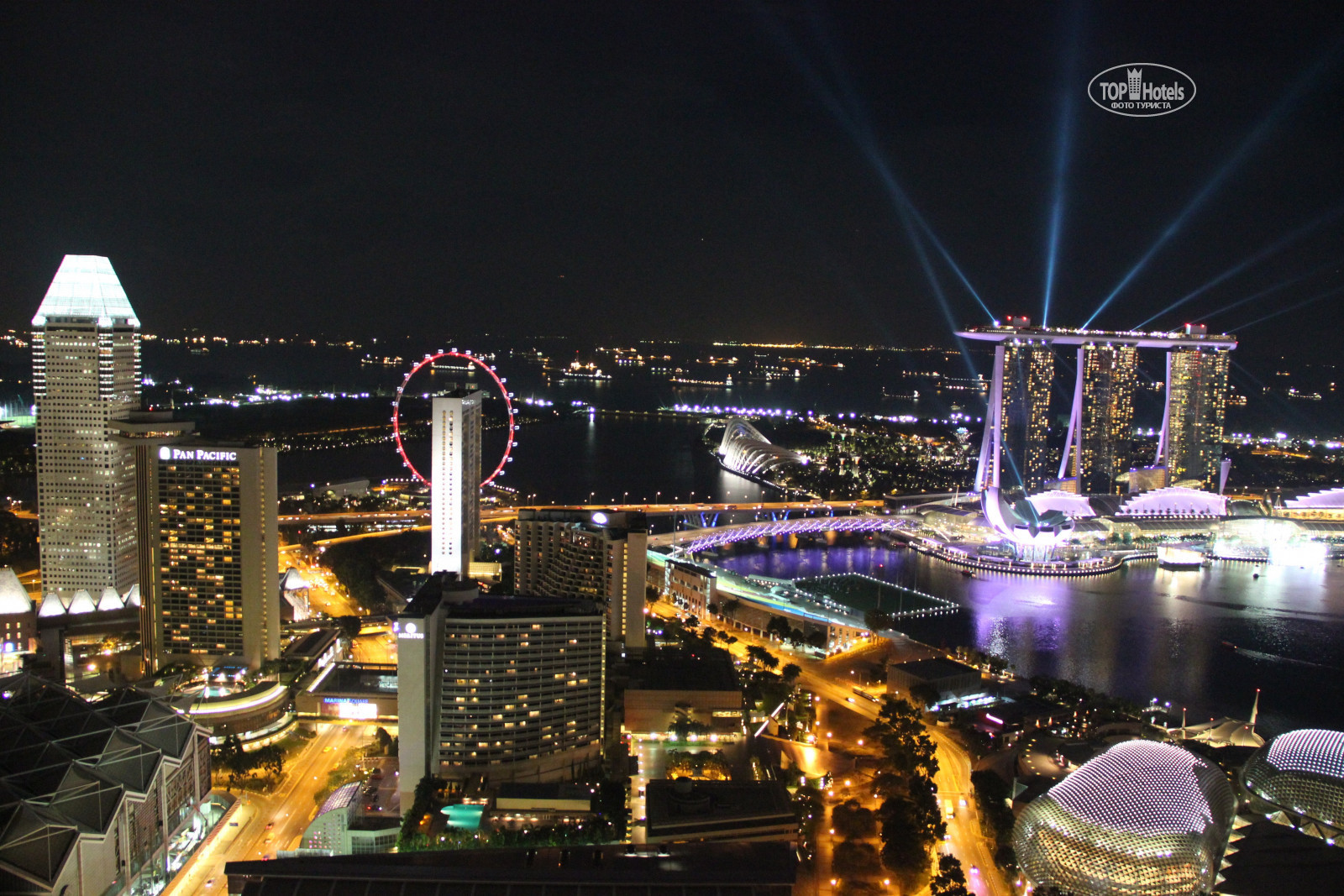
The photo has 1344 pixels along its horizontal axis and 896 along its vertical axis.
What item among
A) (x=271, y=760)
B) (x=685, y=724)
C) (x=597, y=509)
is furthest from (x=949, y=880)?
(x=597, y=509)

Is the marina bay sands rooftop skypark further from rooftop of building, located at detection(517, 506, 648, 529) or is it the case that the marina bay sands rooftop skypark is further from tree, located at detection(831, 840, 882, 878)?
tree, located at detection(831, 840, 882, 878)

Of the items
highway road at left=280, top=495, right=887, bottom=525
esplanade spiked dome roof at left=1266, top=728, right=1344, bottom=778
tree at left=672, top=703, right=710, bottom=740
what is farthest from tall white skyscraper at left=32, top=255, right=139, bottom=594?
esplanade spiked dome roof at left=1266, top=728, right=1344, bottom=778

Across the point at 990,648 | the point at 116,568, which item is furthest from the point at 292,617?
the point at 990,648

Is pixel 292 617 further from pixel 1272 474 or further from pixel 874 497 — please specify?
pixel 1272 474

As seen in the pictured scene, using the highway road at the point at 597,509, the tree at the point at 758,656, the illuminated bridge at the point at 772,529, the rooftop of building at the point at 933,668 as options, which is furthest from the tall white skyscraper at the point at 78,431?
the rooftop of building at the point at 933,668

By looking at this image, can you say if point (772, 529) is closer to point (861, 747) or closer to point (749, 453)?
point (749, 453)

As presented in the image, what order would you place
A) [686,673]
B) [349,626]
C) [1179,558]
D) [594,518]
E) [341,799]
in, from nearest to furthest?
[341,799], [686,673], [349,626], [594,518], [1179,558]

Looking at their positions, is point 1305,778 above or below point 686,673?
above
